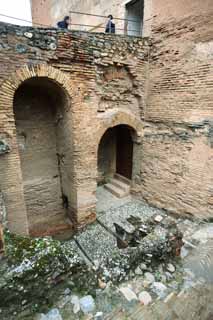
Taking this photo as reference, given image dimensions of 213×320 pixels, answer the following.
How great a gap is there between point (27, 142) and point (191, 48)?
4.83 m

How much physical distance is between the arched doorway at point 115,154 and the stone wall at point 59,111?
1.30 m

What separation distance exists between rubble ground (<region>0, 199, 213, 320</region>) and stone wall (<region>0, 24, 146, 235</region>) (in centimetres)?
222

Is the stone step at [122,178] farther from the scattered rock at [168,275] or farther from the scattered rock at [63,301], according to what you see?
the scattered rock at [63,301]

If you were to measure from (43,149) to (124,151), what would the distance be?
3.08m

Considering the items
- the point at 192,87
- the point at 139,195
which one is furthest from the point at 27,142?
the point at 192,87

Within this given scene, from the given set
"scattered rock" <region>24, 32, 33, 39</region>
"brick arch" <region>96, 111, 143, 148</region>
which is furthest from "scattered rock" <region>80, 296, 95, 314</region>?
"scattered rock" <region>24, 32, 33, 39</region>

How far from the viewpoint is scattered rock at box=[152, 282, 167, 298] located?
252 cm

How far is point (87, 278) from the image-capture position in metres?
2.52

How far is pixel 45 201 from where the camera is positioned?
228 inches

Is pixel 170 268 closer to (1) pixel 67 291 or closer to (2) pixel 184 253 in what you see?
(2) pixel 184 253

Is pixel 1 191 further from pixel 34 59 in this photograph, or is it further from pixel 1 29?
pixel 1 29

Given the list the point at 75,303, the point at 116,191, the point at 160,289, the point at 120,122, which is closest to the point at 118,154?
the point at 116,191

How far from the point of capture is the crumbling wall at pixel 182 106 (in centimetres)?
414

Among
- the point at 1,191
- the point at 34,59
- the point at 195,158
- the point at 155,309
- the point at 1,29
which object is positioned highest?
the point at 1,29
